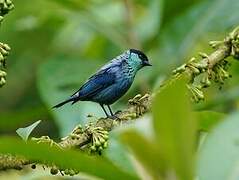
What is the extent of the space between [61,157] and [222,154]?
A: 49 centimetres

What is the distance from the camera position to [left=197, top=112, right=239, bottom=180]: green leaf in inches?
65.4

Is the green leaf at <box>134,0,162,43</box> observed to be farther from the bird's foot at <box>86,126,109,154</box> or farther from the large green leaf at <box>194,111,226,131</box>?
the bird's foot at <box>86,126,109,154</box>

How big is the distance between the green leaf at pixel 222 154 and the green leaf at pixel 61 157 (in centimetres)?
40

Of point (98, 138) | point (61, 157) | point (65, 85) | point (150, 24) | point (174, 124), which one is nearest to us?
point (174, 124)

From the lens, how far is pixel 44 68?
503 cm

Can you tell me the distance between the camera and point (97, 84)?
3.05 meters

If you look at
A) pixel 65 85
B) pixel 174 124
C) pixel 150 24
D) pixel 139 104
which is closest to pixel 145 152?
pixel 174 124

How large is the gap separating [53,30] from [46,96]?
64.2 inches

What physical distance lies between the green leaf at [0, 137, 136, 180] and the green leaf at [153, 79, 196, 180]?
A: 14.5 inches

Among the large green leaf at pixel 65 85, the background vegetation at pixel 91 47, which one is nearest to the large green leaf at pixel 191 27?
the background vegetation at pixel 91 47

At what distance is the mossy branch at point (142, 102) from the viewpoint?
92.2 inches

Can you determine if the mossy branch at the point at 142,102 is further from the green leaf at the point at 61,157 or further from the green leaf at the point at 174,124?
the green leaf at the point at 174,124

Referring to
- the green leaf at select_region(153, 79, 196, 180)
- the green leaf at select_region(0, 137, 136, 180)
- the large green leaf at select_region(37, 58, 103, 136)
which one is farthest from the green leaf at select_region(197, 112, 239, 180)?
the large green leaf at select_region(37, 58, 103, 136)

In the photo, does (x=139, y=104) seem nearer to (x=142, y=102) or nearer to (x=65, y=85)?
(x=142, y=102)
